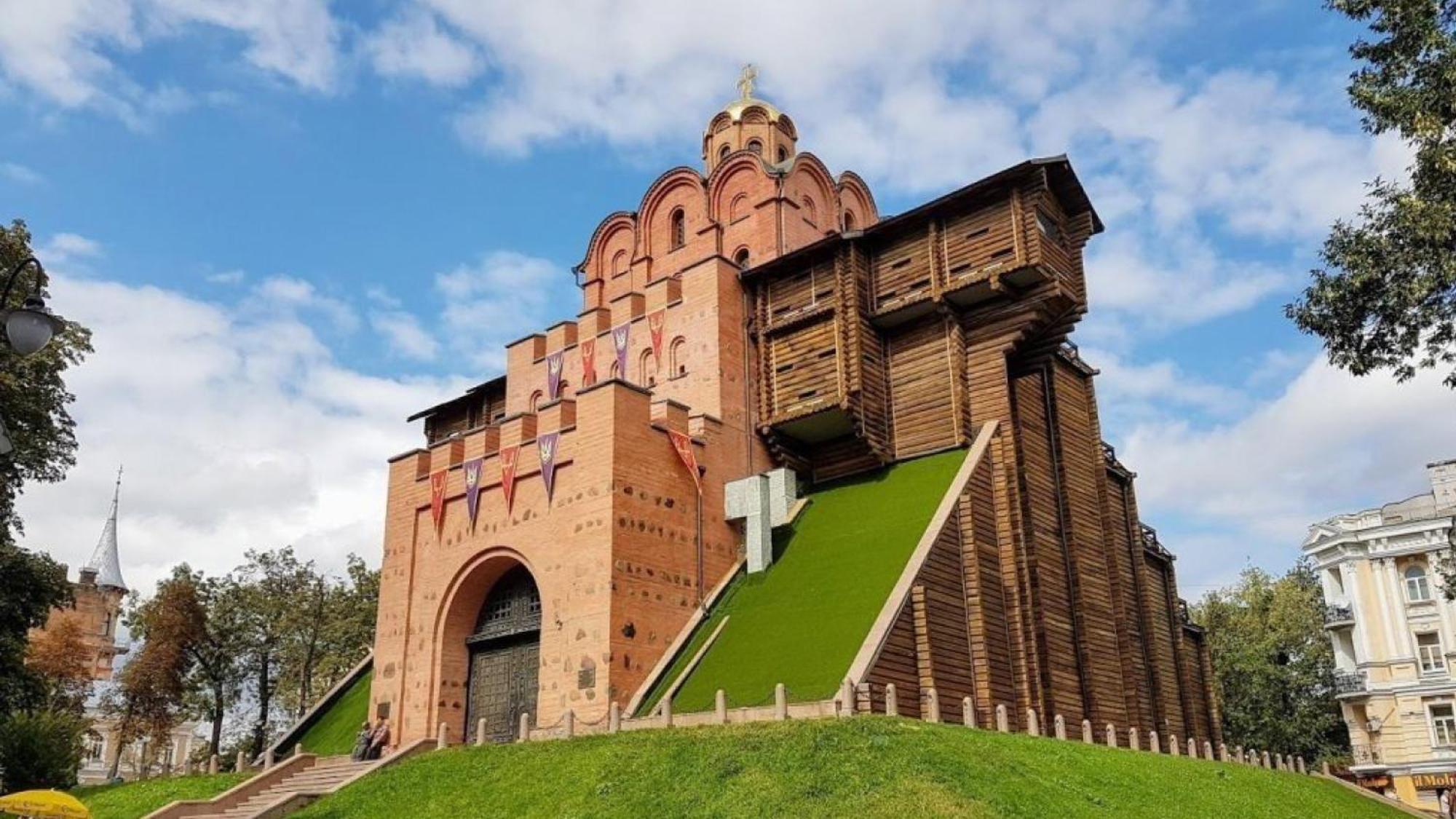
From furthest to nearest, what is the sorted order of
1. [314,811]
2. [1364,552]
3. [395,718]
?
1. [1364,552]
2. [395,718]
3. [314,811]

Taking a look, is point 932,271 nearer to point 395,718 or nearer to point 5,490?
point 395,718

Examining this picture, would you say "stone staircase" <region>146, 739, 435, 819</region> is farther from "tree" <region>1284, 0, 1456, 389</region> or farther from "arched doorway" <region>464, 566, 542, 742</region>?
"tree" <region>1284, 0, 1456, 389</region>

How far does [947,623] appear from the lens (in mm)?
19953

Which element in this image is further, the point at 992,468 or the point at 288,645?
the point at 288,645

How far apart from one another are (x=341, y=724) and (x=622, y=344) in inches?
440

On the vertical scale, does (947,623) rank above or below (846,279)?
below

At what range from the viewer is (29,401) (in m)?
22.6

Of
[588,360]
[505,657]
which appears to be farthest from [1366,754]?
[505,657]

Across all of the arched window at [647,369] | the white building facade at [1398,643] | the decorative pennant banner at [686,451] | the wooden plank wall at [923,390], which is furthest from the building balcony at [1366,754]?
the arched window at [647,369]

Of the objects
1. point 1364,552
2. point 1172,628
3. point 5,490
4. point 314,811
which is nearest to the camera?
point 314,811

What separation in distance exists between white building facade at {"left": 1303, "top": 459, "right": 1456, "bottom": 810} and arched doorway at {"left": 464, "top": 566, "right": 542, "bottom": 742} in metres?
28.5

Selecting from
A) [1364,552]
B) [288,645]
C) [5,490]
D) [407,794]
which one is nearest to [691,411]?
[407,794]

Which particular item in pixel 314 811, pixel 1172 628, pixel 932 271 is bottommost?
pixel 314 811

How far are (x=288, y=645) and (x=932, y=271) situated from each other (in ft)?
78.4
